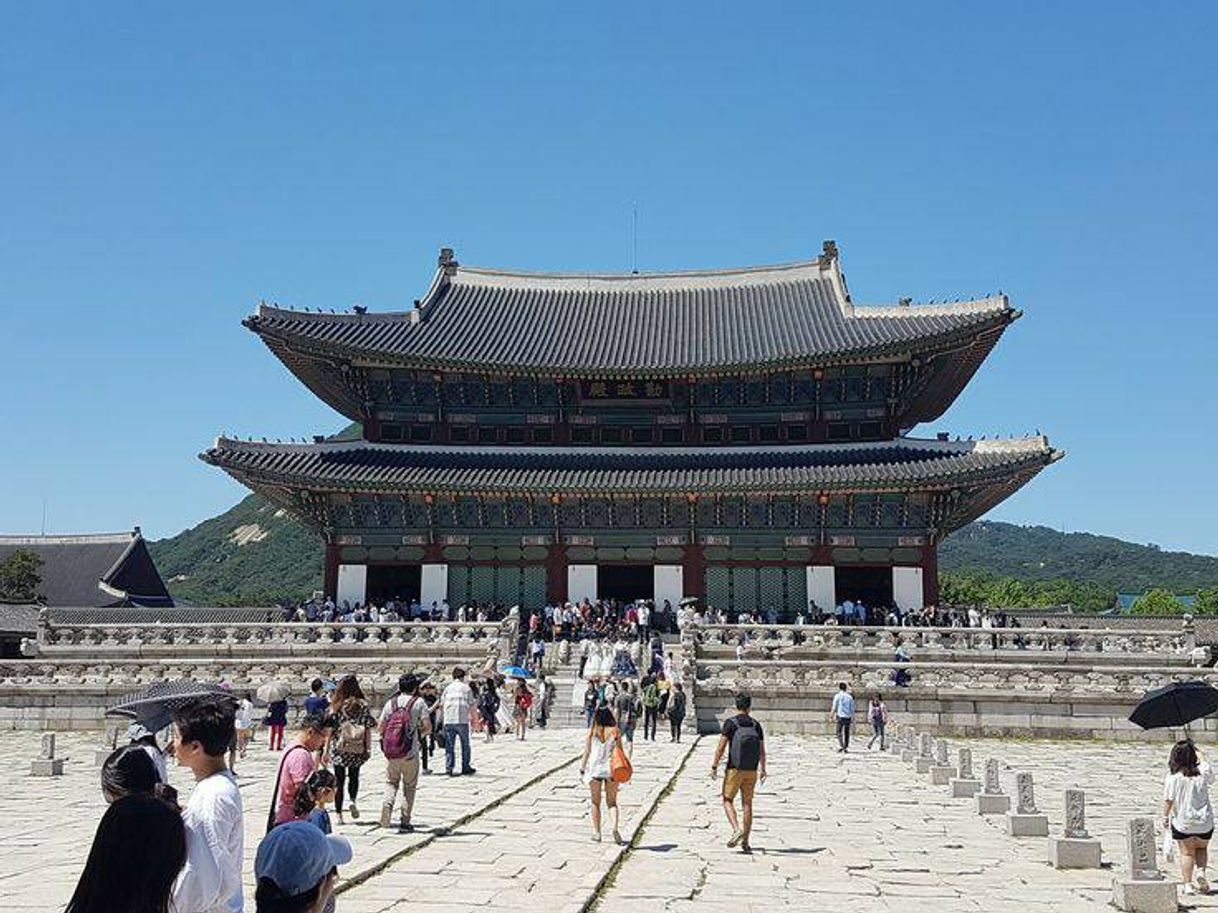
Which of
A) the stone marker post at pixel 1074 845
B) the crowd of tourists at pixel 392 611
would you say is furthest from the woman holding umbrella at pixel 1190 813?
the crowd of tourists at pixel 392 611

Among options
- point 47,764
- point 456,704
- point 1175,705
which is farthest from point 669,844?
point 47,764

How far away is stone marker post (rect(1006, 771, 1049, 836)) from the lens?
14.6 meters

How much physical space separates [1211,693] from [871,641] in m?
19.4

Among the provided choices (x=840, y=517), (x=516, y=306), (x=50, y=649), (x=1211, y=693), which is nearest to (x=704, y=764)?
(x=1211, y=693)

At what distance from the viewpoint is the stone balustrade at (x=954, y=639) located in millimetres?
31953

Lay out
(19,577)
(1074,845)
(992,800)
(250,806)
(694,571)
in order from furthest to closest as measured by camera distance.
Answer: (19,577)
(694,571)
(992,800)
(250,806)
(1074,845)

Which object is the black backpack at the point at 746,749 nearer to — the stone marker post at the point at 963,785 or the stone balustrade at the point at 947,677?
the stone marker post at the point at 963,785

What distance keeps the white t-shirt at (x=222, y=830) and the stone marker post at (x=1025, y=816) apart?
11.9m

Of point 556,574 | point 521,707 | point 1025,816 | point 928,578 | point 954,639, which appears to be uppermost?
point 556,574

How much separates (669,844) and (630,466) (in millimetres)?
27339

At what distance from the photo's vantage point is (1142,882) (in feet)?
34.9

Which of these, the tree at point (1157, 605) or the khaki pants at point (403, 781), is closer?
the khaki pants at point (403, 781)

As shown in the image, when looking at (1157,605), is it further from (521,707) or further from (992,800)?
(992,800)

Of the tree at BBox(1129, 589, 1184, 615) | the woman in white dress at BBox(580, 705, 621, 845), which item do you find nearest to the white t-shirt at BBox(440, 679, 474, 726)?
the woman in white dress at BBox(580, 705, 621, 845)
